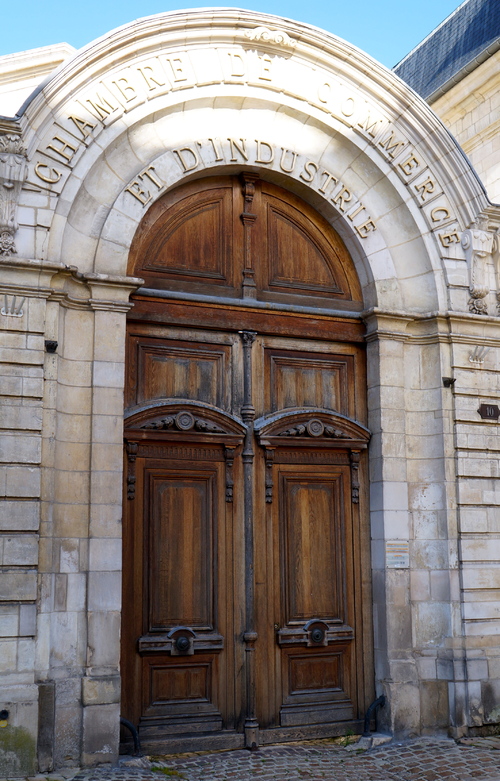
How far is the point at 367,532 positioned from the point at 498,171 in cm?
602

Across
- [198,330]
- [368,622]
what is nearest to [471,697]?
[368,622]

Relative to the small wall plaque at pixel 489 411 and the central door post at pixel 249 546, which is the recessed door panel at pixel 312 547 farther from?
the small wall plaque at pixel 489 411

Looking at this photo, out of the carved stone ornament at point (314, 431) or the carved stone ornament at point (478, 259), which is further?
the carved stone ornament at point (478, 259)

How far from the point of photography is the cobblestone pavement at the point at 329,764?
6438 mm

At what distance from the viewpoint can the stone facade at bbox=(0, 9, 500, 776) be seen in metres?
6.53

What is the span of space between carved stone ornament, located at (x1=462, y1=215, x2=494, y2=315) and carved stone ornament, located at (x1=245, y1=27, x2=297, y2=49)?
252 cm

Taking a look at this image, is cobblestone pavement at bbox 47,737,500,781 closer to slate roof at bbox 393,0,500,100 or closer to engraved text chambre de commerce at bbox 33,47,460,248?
engraved text chambre de commerce at bbox 33,47,460,248

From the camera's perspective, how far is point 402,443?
809 cm

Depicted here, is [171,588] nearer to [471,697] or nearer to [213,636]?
[213,636]

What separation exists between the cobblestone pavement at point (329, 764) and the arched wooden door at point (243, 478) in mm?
246

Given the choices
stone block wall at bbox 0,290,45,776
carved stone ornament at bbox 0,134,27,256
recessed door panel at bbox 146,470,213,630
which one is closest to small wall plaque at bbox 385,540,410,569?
recessed door panel at bbox 146,470,213,630

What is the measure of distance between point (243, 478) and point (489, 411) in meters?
2.52

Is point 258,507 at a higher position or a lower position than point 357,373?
lower

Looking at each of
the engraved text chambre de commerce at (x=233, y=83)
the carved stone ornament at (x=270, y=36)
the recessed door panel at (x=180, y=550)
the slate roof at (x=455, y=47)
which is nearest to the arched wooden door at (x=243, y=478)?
the recessed door panel at (x=180, y=550)
